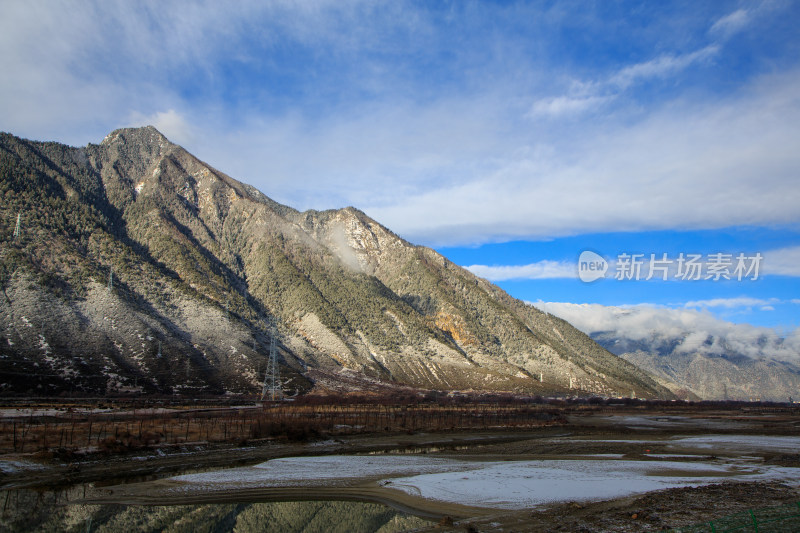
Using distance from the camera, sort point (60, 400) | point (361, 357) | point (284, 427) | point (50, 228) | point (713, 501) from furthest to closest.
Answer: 1. point (361, 357)
2. point (50, 228)
3. point (60, 400)
4. point (284, 427)
5. point (713, 501)

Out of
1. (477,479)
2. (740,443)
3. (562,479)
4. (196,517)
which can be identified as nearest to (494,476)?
(477,479)

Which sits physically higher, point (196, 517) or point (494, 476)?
point (196, 517)

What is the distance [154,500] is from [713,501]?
29.3 meters

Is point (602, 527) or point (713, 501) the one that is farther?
point (713, 501)

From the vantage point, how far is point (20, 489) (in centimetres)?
2847

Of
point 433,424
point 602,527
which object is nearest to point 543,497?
point 602,527

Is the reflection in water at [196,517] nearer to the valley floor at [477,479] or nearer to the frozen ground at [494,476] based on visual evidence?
the valley floor at [477,479]

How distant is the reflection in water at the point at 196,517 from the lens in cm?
2243

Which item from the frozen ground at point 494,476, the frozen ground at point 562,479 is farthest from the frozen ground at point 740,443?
the frozen ground at point 562,479

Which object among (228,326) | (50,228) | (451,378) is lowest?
(451,378)

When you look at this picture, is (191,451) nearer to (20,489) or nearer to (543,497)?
(20,489)

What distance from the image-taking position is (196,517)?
951 inches

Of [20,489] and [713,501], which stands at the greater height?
[713,501]

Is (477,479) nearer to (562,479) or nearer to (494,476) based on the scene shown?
(494,476)
